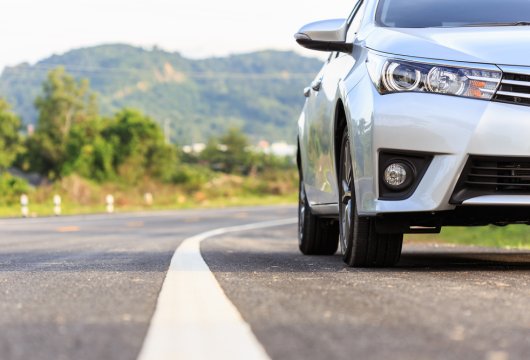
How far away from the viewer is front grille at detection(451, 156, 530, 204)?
17.6ft

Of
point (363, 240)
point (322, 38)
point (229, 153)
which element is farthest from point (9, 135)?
point (363, 240)

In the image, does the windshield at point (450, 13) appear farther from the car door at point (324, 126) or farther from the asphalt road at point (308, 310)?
the asphalt road at point (308, 310)

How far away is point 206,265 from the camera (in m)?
6.16

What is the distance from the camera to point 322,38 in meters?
6.41

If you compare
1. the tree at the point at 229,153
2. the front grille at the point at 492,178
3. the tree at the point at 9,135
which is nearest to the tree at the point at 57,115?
the tree at the point at 9,135

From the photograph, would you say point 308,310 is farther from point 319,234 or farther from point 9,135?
point 9,135

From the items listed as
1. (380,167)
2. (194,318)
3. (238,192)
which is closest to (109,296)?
(194,318)

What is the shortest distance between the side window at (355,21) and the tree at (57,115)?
3167 inches

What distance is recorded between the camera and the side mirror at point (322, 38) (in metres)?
6.38

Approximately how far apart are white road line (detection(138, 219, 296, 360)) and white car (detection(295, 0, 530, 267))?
128cm

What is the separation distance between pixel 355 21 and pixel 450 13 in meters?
0.80

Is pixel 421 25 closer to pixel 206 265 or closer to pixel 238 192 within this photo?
pixel 206 265

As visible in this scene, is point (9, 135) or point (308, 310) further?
point (9, 135)

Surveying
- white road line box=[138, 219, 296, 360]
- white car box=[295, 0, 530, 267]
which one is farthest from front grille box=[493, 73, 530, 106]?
white road line box=[138, 219, 296, 360]
